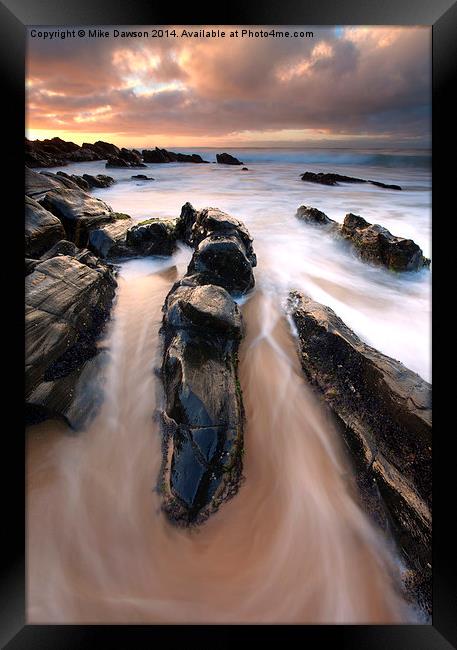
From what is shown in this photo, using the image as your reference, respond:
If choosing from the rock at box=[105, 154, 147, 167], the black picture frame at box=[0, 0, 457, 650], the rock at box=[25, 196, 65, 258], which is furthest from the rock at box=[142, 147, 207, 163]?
the black picture frame at box=[0, 0, 457, 650]

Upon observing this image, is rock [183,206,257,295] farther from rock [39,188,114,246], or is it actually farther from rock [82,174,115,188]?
rock [82,174,115,188]

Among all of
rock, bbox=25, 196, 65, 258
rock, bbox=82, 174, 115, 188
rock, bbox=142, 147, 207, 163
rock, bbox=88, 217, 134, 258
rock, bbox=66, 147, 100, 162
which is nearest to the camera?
rock, bbox=25, 196, 65, 258

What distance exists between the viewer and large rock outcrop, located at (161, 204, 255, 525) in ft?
6.73

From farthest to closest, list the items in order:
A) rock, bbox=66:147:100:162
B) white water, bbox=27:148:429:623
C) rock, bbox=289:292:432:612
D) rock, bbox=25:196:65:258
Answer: rock, bbox=66:147:100:162, rock, bbox=25:196:65:258, rock, bbox=289:292:432:612, white water, bbox=27:148:429:623

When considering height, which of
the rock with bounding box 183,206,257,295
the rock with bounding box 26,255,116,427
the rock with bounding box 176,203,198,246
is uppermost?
the rock with bounding box 176,203,198,246

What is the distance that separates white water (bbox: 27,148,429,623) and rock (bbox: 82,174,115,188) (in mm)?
3336

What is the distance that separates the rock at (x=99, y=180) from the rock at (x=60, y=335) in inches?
110

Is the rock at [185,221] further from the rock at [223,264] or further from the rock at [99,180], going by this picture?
the rock at [99,180]

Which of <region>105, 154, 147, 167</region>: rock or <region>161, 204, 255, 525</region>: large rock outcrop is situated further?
<region>105, 154, 147, 167</region>: rock

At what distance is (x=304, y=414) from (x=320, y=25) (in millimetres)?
2876

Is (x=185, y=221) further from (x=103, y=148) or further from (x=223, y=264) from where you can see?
(x=223, y=264)
